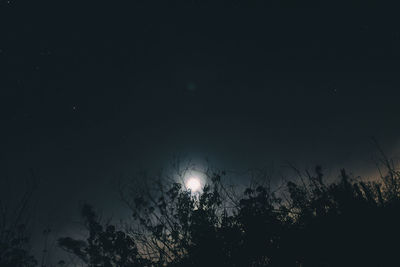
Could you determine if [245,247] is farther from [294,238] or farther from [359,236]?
[359,236]

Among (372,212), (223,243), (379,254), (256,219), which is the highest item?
(256,219)

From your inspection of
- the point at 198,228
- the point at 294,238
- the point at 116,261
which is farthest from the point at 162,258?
the point at 294,238

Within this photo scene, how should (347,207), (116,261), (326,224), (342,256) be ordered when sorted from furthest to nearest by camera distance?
(116,261)
(326,224)
(342,256)
(347,207)

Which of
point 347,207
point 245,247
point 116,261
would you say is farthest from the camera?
point 116,261

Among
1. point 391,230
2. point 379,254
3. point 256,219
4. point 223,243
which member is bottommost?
point 379,254

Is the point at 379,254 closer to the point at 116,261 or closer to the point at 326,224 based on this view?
the point at 326,224

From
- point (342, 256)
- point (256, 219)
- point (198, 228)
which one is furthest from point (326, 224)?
point (198, 228)

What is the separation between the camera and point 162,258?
1659 centimetres

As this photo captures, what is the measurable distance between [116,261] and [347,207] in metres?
18.5

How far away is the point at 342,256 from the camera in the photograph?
36.8ft

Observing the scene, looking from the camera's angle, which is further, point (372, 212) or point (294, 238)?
point (294, 238)

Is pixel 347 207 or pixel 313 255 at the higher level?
pixel 347 207

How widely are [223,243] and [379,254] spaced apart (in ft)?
33.3

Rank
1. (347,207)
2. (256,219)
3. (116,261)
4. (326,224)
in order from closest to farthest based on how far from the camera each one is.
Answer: (347,207)
(326,224)
(256,219)
(116,261)
